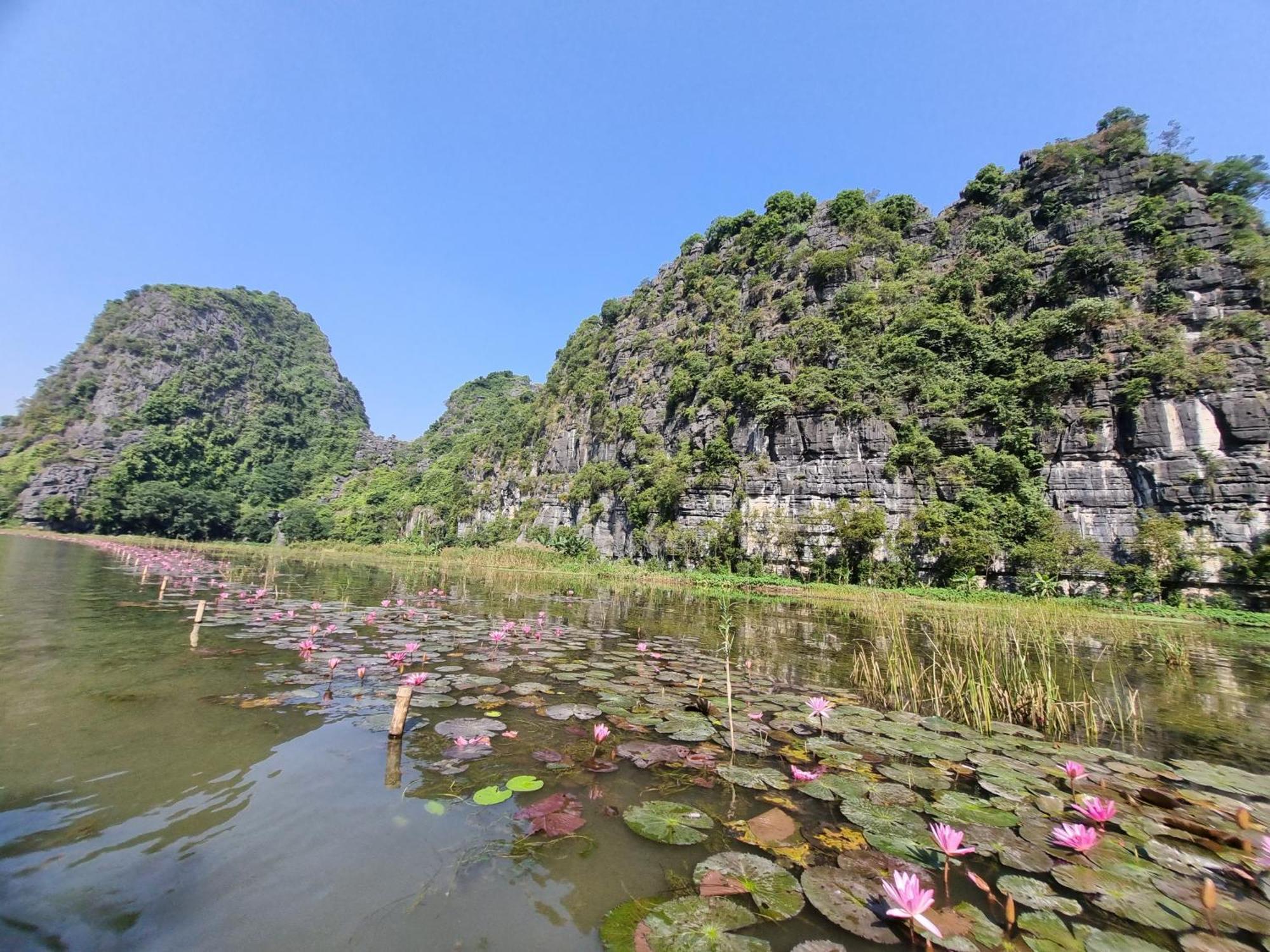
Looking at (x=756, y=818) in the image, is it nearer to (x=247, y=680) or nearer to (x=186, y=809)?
(x=186, y=809)

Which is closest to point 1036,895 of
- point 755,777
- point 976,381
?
point 755,777

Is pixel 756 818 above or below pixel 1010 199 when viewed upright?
below

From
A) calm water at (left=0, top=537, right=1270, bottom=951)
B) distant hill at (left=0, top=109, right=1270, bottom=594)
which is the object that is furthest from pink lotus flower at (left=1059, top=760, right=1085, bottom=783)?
distant hill at (left=0, top=109, right=1270, bottom=594)

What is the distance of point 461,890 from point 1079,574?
104 feet

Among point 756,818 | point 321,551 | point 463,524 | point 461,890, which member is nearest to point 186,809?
point 461,890

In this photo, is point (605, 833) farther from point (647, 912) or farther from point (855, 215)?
point (855, 215)

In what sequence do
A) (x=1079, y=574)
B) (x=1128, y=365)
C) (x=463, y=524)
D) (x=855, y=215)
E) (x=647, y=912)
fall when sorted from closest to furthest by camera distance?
(x=647, y=912), (x=1079, y=574), (x=1128, y=365), (x=855, y=215), (x=463, y=524)

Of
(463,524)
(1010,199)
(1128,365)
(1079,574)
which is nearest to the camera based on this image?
(1079,574)

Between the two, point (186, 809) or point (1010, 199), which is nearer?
point (186, 809)

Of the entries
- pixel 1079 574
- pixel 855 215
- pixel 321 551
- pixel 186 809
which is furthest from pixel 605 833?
pixel 855 215

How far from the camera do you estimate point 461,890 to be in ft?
7.54

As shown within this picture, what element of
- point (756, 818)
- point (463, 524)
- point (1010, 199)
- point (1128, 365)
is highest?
point (1010, 199)

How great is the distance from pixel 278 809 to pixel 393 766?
0.70 m

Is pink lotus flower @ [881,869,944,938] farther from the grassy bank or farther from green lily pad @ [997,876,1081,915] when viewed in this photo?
the grassy bank
